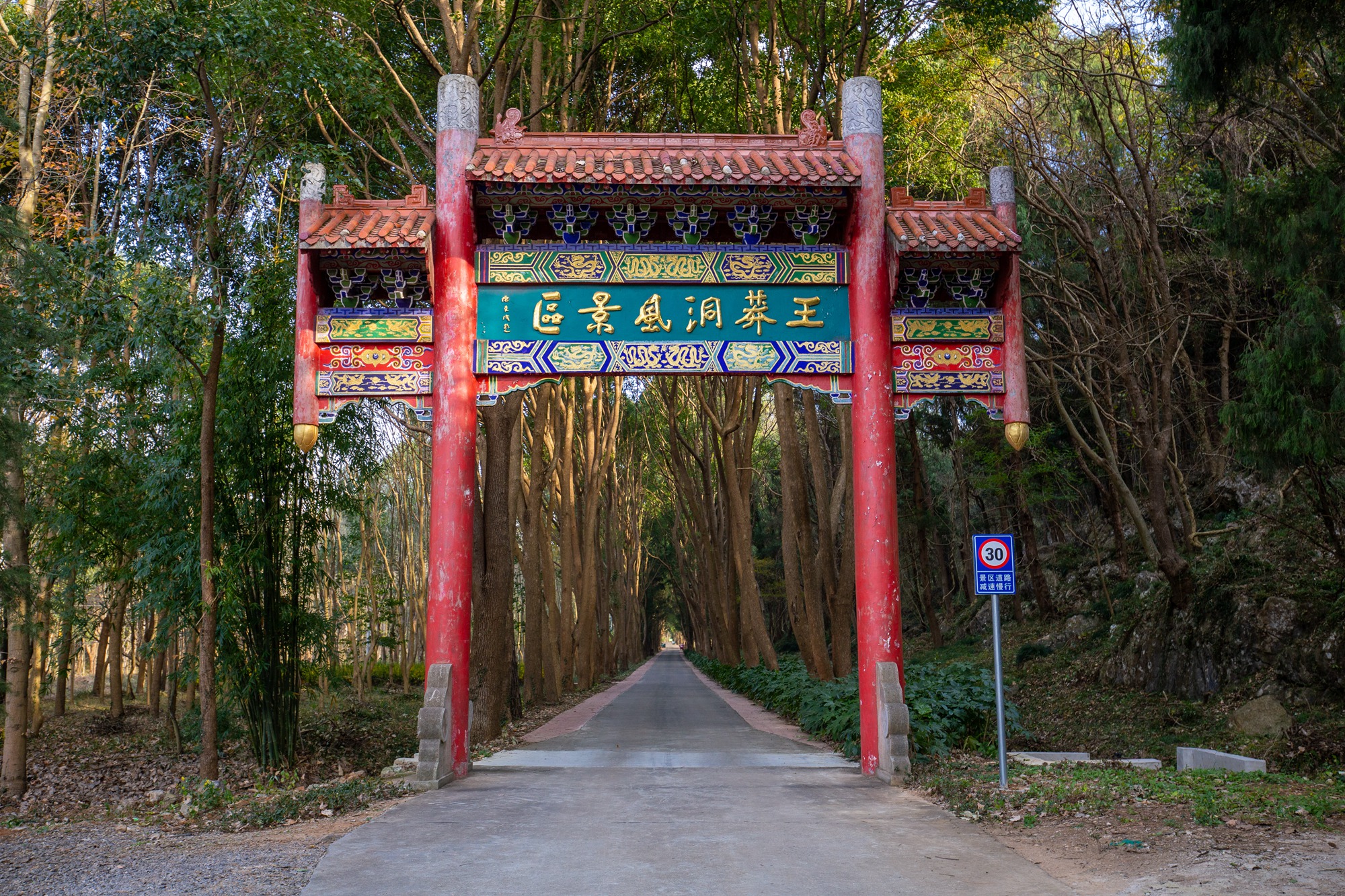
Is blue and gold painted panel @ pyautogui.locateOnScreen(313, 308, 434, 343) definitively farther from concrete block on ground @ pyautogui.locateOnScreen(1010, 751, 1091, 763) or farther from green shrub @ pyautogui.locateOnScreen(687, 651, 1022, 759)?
concrete block on ground @ pyautogui.locateOnScreen(1010, 751, 1091, 763)

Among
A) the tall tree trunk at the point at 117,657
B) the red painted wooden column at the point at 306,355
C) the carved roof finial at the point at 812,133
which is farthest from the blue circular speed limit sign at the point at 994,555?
the tall tree trunk at the point at 117,657

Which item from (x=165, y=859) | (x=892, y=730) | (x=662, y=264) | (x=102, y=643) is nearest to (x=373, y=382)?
(x=662, y=264)

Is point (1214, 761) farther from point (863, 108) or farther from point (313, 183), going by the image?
point (313, 183)

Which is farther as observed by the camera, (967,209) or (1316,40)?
(967,209)

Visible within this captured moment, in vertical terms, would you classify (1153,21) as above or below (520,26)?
below

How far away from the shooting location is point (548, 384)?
2027 cm

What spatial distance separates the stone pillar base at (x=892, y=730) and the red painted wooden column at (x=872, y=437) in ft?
0.54

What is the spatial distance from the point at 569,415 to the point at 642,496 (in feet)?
65.6

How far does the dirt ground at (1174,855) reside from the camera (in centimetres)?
474

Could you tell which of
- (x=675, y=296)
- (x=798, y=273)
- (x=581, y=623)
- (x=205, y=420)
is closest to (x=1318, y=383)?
(x=798, y=273)

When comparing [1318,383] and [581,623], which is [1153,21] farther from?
[581,623]

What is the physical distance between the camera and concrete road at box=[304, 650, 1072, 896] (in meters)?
5.02

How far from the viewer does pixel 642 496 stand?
4328cm

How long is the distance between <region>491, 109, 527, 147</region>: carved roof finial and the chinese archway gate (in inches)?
1.7
